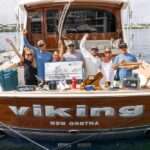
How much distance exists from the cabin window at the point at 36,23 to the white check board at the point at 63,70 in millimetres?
2451

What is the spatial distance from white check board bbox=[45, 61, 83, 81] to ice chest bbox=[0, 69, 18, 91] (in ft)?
2.00

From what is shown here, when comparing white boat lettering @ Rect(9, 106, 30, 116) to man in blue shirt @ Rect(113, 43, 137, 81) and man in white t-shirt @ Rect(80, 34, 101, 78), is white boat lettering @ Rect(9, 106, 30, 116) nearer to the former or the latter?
man in white t-shirt @ Rect(80, 34, 101, 78)

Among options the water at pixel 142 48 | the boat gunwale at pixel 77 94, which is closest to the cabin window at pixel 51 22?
the boat gunwale at pixel 77 94

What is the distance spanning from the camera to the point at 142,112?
710 cm

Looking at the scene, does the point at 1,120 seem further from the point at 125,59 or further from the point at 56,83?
the point at 125,59

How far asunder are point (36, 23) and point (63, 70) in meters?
2.68

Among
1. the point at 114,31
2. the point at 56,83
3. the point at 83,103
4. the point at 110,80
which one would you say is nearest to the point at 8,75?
the point at 56,83

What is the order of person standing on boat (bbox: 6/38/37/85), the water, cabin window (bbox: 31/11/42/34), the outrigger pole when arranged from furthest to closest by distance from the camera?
the water < cabin window (bbox: 31/11/42/34) < the outrigger pole < person standing on boat (bbox: 6/38/37/85)

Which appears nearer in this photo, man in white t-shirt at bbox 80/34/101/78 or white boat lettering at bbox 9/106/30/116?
white boat lettering at bbox 9/106/30/116

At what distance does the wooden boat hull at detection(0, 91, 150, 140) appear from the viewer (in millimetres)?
6840

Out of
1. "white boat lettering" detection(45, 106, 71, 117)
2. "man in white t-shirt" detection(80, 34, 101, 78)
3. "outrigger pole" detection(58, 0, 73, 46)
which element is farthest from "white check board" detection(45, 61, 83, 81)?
"outrigger pole" detection(58, 0, 73, 46)

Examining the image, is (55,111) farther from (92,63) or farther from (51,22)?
(51,22)

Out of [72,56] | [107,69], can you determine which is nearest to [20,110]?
[72,56]

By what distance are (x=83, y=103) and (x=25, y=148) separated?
1667 mm
